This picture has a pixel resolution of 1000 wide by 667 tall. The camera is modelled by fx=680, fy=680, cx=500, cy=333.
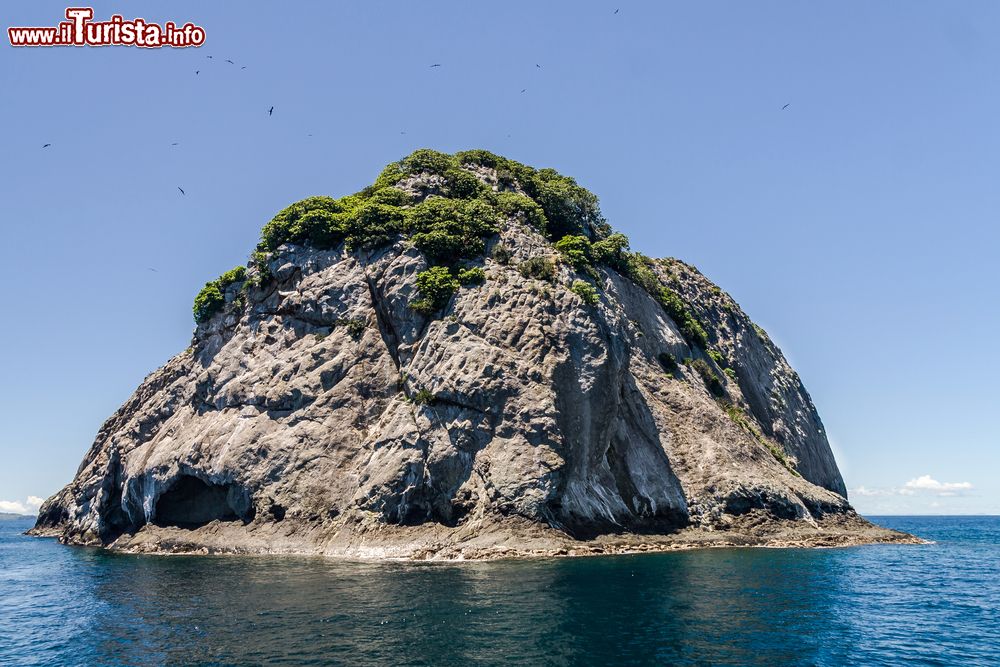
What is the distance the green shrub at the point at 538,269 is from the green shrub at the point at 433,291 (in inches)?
260

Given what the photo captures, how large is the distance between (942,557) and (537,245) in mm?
45563

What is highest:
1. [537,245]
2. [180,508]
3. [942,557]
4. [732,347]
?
[537,245]

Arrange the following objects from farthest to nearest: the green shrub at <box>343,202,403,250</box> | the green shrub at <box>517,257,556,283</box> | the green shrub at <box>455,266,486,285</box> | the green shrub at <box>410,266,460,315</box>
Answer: the green shrub at <box>343,202,403,250</box>, the green shrub at <box>517,257,556,283</box>, the green shrub at <box>455,266,486,285</box>, the green shrub at <box>410,266,460,315</box>

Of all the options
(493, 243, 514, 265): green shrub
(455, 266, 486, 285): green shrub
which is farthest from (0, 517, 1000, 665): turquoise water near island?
(493, 243, 514, 265): green shrub

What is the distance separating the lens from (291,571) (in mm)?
44031

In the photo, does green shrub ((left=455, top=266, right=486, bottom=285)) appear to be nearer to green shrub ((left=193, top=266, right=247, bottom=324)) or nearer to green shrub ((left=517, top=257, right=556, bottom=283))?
green shrub ((left=517, top=257, right=556, bottom=283))

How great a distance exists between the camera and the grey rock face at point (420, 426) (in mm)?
53844

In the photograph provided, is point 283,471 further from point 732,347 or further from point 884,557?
point 732,347

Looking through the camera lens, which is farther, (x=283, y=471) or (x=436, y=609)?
(x=283, y=471)

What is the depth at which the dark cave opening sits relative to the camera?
6406 cm

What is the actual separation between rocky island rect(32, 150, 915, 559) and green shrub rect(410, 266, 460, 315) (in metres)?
0.18

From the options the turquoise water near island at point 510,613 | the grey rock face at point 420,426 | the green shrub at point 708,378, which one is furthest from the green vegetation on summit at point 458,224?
the turquoise water near island at point 510,613

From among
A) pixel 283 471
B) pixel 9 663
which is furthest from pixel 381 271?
pixel 9 663

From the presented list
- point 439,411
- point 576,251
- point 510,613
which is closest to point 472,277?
point 576,251
